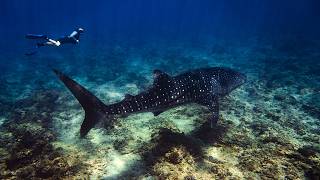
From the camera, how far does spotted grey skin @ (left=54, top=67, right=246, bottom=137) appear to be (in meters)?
7.04

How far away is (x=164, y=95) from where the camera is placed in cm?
824

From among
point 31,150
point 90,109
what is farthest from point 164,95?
point 31,150

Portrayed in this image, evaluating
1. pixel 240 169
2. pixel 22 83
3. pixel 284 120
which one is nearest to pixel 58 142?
pixel 240 169

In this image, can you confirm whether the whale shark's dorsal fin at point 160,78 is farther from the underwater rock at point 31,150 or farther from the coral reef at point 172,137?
the underwater rock at point 31,150

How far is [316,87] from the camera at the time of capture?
14672 mm

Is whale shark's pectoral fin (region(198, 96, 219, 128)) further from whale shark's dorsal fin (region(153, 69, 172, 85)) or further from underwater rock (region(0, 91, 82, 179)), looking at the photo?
underwater rock (region(0, 91, 82, 179))

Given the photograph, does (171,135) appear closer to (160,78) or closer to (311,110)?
(160,78)

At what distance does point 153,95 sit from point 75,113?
5.34 m

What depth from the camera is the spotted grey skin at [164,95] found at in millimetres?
7045

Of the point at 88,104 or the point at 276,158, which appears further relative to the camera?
the point at 276,158

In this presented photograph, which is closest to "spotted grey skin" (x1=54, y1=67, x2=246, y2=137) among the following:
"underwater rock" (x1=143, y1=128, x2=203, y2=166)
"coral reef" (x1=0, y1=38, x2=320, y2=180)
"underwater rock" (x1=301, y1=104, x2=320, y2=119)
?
"underwater rock" (x1=143, y1=128, x2=203, y2=166)

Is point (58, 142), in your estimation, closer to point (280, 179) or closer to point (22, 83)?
point (280, 179)

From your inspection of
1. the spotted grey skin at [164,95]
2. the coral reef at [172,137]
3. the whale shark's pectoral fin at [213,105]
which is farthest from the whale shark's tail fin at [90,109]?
the whale shark's pectoral fin at [213,105]

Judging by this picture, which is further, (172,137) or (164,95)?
(172,137)
